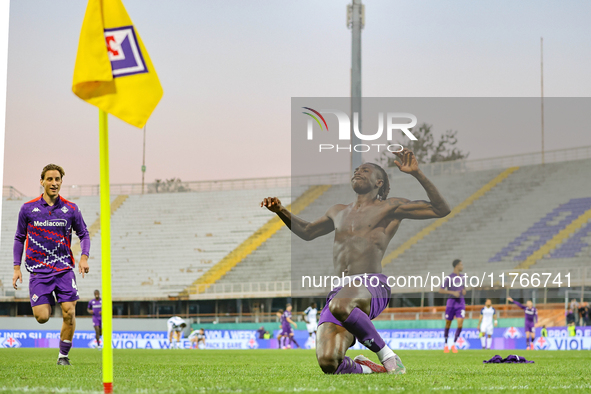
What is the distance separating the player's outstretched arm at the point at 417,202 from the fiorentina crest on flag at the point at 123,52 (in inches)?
95.8

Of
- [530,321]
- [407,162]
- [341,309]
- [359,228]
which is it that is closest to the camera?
[407,162]

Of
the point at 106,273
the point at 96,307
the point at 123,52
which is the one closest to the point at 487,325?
the point at 96,307

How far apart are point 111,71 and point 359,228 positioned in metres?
3.12

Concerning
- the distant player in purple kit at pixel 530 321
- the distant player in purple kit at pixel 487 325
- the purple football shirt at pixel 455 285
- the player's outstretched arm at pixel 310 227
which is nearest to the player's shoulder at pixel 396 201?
the player's outstretched arm at pixel 310 227

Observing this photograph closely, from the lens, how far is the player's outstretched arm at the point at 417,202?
6059 millimetres

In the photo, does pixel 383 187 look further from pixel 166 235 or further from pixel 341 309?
pixel 166 235

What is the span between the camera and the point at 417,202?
6.66 metres

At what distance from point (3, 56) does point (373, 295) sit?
241 inches

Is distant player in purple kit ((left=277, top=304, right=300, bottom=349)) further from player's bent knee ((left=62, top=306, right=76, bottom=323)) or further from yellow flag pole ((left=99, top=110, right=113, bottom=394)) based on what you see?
yellow flag pole ((left=99, top=110, right=113, bottom=394))

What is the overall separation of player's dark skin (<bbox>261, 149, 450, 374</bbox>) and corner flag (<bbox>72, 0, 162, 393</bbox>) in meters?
2.13

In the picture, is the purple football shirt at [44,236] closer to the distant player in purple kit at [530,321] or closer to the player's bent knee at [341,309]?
the player's bent knee at [341,309]

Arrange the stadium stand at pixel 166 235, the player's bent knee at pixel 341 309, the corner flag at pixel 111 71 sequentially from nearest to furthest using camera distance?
the corner flag at pixel 111 71
the player's bent knee at pixel 341 309
the stadium stand at pixel 166 235

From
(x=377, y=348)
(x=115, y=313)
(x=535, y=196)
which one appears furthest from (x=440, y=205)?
(x=115, y=313)

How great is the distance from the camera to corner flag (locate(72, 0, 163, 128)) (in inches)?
174
